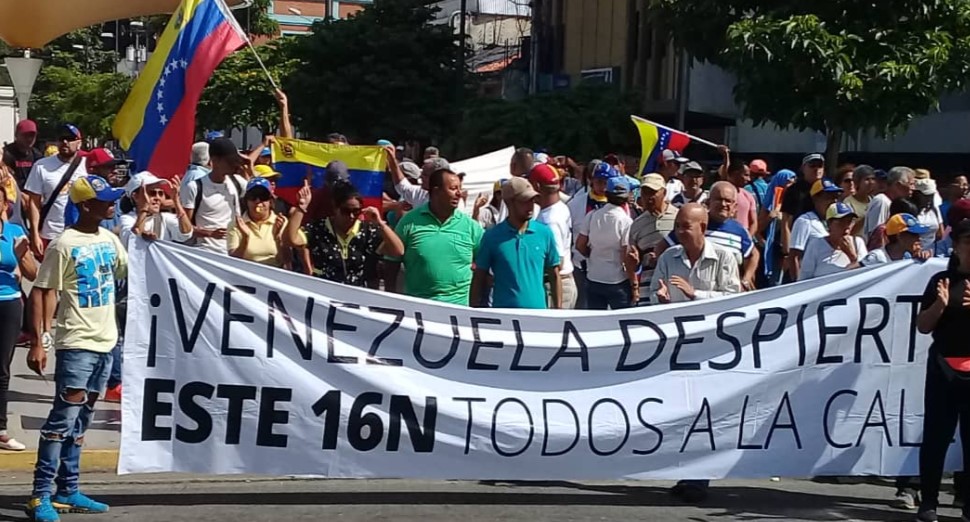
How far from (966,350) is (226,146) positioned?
5051 mm

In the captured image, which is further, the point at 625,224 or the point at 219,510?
the point at 625,224

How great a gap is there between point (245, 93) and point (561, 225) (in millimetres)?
24921

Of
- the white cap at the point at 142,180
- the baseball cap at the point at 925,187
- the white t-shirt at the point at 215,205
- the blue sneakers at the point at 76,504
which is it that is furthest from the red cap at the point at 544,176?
the blue sneakers at the point at 76,504

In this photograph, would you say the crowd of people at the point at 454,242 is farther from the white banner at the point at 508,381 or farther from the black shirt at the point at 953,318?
the white banner at the point at 508,381

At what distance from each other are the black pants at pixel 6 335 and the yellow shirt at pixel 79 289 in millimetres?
1413

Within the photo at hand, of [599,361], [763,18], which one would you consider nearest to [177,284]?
[599,361]

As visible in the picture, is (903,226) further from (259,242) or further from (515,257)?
(259,242)

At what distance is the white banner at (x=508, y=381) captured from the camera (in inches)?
269

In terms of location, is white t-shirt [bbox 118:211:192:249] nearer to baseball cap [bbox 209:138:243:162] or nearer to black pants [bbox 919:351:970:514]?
baseball cap [bbox 209:138:243:162]

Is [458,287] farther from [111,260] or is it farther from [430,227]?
[111,260]

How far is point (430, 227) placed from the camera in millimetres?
7637

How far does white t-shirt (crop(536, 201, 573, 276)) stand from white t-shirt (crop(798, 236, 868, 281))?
1812 mm

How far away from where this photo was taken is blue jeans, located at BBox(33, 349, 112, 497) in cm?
643

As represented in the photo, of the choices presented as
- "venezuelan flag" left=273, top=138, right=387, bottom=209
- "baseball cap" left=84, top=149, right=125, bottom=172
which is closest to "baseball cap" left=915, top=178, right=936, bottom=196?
"venezuelan flag" left=273, top=138, right=387, bottom=209
